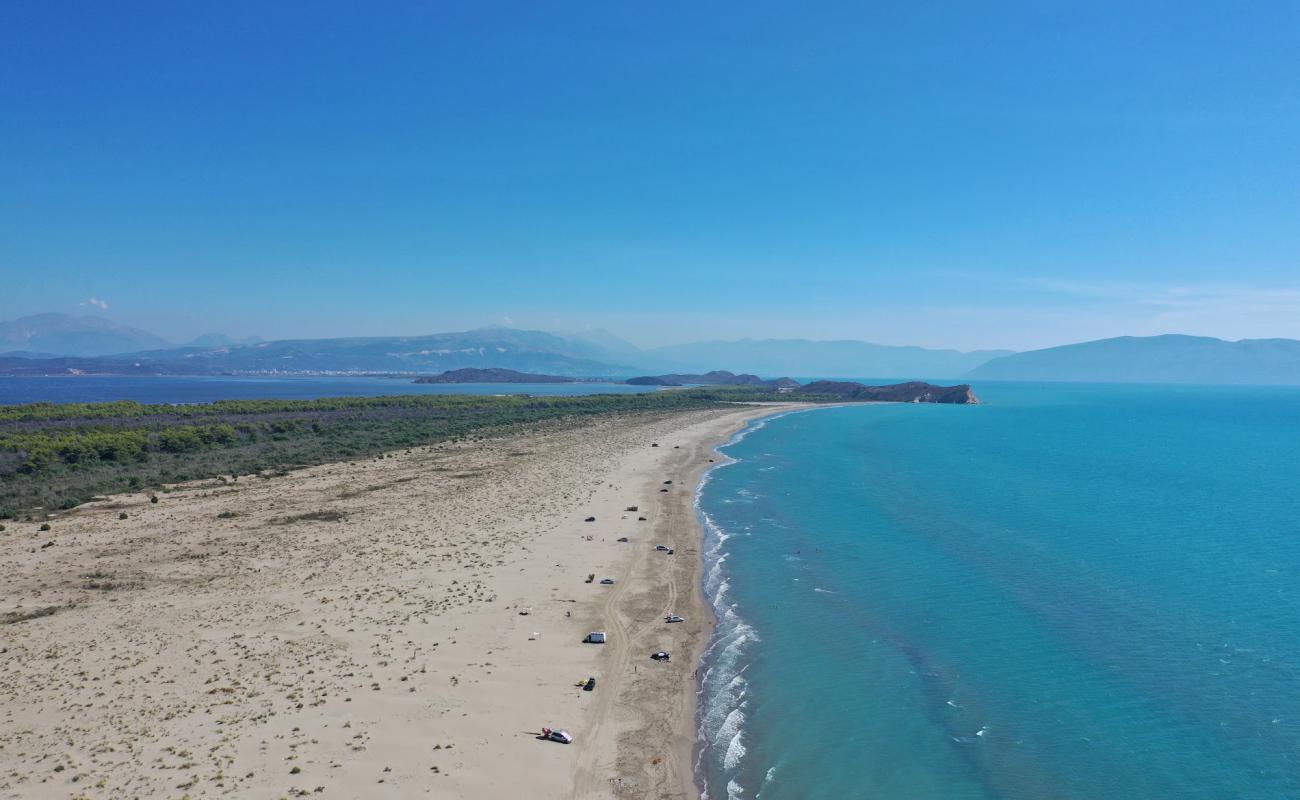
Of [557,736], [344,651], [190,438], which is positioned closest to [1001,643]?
[557,736]

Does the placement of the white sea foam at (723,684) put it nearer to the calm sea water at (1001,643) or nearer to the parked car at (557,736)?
the calm sea water at (1001,643)

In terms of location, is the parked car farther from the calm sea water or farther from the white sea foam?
the calm sea water

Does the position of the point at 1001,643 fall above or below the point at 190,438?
below

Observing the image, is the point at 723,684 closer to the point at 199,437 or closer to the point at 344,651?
A: the point at 344,651

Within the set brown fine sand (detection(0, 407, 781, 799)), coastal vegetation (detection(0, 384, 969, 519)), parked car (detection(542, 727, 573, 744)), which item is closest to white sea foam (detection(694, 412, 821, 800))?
brown fine sand (detection(0, 407, 781, 799))

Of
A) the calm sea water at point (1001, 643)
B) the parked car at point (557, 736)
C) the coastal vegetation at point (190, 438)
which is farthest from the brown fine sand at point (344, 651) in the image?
the coastal vegetation at point (190, 438)
